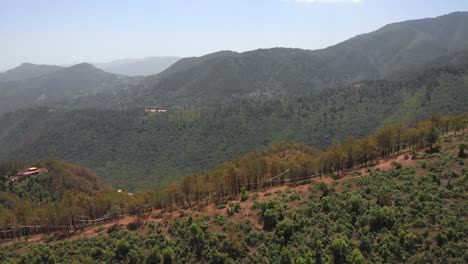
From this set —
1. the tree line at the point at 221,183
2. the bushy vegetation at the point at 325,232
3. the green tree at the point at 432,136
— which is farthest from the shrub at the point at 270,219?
the green tree at the point at 432,136

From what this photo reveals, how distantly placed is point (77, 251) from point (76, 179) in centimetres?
6600

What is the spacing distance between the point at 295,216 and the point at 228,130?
12130 centimetres

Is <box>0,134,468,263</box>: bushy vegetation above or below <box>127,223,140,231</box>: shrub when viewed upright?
above

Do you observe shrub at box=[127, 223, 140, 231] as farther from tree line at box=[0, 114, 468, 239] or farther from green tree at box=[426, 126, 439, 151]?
green tree at box=[426, 126, 439, 151]

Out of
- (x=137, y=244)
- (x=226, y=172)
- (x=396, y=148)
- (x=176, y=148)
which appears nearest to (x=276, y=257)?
(x=137, y=244)

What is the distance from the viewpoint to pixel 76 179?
109 meters

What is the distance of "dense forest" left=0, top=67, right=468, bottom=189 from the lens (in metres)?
141

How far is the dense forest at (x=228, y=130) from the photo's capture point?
14088cm

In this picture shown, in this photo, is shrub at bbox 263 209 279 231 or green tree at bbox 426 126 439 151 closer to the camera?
shrub at bbox 263 209 279 231

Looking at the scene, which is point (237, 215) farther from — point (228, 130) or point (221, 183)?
point (228, 130)

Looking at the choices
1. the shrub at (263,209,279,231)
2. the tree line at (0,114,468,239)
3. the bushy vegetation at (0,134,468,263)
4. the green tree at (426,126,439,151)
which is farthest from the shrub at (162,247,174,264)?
the green tree at (426,126,439,151)

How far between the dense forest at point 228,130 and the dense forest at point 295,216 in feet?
206

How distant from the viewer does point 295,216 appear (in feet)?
163

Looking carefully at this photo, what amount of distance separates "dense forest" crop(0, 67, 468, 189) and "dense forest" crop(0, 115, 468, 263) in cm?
6265
